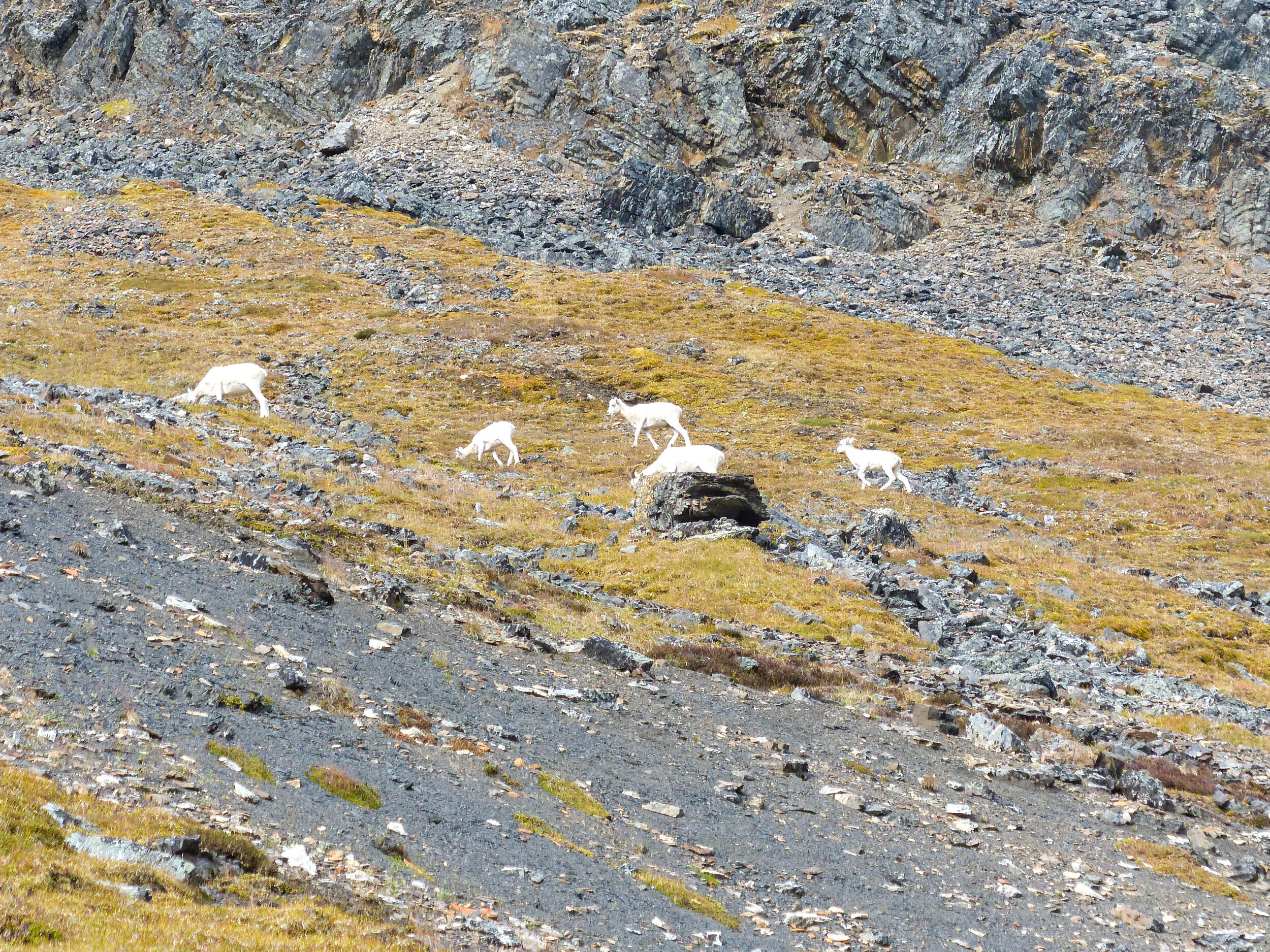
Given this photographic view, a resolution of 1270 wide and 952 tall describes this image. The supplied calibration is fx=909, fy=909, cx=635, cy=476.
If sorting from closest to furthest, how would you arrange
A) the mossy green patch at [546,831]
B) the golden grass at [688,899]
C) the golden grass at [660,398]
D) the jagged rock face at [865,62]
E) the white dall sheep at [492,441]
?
the golden grass at [688,899] < the mossy green patch at [546,831] < the golden grass at [660,398] < the white dall sheep at [492,441] < the jagged rock face at [865,62]

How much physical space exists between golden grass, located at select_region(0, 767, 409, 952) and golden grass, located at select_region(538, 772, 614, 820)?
179 inches

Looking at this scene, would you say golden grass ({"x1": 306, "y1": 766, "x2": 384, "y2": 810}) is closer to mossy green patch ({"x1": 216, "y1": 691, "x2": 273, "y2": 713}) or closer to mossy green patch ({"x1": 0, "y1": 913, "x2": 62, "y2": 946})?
mossy green patch ({"x1": 216, "y1": 691, "x2": 273, "y2": 713})

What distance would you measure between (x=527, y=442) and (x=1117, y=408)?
4033cm

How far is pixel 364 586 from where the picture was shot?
1822 cm

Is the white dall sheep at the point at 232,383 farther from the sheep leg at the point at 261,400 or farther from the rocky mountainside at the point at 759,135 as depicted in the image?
the rocky mountainside at the point at 759,135

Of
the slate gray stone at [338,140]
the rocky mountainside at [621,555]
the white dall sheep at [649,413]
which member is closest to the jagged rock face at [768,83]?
the slate gray stone at [338,140]

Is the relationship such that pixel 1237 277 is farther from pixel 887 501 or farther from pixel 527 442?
pixel 527 442

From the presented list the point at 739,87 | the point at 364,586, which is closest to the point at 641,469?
the point at 364,586

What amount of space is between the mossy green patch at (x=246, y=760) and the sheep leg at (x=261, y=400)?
1233 inches

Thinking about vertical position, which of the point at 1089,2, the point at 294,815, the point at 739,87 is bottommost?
the point at 294,815

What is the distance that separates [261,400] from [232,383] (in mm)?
1652

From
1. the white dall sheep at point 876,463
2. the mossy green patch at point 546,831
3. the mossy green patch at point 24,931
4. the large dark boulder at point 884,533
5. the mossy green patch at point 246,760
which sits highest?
the mossy green patch at point 24,931

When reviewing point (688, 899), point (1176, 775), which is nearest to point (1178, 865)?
point (1176, 775)

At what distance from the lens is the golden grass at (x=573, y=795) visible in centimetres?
1164
